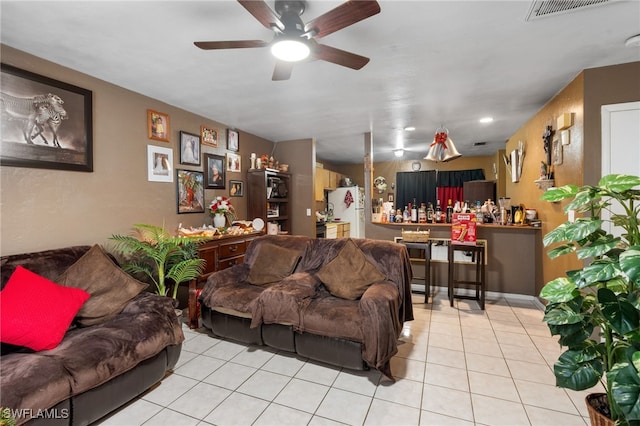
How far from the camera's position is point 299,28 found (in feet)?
5.85

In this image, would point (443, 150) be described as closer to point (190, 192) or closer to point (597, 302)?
point (597, 302)

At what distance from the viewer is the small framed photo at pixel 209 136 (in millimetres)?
4020

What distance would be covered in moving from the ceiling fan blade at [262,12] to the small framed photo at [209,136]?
2658mm

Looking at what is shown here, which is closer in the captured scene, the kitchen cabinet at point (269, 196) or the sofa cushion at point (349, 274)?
the sofa cushion at point (349, 274)

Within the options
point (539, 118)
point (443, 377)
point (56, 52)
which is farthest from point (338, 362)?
point (539, 118)

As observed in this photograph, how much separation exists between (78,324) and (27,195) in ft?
3.86

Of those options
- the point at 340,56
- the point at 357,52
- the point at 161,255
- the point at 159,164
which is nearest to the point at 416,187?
the point at 357,52

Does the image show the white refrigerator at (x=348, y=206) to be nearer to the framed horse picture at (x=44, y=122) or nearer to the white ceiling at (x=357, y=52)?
the white ceiling at (x=357, y=52)

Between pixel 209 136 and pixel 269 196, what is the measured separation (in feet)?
4.52

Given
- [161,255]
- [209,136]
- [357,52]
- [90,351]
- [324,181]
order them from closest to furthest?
[90,351] < [357,52] < [161,255] < [209,136] < [324,181]

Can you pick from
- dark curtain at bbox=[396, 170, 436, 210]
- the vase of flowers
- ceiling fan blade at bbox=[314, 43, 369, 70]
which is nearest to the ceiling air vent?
ceiling fan blade at bbox=[314, 43, 369, 70]

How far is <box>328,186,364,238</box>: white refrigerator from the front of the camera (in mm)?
7633

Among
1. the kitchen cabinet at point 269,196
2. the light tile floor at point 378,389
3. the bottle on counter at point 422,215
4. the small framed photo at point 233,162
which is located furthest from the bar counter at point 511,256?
the small framed photo at point 233,162

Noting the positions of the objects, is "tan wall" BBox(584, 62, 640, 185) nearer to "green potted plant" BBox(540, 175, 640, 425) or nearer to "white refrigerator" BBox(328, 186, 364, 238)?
"green potted plant" BBox(540, 175, 640, 425)
